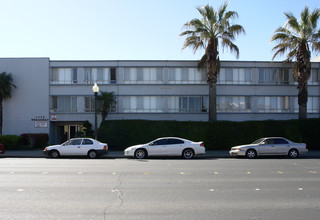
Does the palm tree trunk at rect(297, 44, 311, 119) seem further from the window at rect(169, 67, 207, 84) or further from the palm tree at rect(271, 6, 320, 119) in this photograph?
the window at rect(169, 67, 207, 84)

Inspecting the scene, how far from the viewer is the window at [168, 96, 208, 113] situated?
32.7 metres

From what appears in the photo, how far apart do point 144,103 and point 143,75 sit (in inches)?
106

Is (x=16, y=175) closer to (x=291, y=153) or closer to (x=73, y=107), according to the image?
(x=291, y=153)

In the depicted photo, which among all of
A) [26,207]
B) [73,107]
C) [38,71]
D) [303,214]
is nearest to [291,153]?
[303,214]

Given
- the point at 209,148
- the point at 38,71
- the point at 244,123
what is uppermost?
the point at 38,71

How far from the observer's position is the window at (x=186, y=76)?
3278 cm

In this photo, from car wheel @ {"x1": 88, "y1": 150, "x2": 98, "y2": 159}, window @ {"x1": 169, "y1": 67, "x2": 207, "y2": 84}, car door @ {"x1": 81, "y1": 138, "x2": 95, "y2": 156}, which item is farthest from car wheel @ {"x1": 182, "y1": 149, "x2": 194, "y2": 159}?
window @ {"x1": 169, "y1": 67, "x2": 207, "y2": 84}

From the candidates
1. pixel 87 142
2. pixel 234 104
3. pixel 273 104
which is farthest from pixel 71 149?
pixel 273 104

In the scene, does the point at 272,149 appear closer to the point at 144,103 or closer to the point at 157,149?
the point at 157,149

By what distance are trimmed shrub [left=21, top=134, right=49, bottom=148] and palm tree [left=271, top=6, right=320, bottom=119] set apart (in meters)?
21.3

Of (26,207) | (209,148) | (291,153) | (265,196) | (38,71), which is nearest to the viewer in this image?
(26,207)

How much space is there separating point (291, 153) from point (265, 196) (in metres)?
13.8

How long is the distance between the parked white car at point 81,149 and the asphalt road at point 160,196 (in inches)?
345

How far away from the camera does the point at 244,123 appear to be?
2712 centimetres
